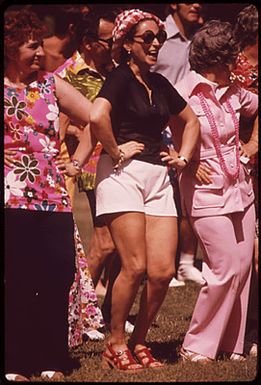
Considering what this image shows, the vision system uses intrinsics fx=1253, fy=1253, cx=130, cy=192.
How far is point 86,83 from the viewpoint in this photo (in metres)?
8.35

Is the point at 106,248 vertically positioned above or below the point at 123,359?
above

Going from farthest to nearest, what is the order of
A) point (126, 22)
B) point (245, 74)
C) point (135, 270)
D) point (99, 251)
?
point (99, 251) < point (245, 74) < point (126, 22) < point (135, 270)

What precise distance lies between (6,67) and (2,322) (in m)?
1.37

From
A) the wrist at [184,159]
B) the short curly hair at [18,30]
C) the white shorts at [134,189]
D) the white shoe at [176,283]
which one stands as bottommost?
the white shoe at [176,283]

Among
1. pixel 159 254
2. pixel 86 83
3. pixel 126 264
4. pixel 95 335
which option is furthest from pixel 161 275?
pixel 86 83

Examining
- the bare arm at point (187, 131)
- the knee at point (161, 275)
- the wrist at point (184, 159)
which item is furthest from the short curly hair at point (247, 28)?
the knee at point (161, 275)

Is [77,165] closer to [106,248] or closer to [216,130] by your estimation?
[216,130]

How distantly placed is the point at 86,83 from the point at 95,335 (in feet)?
5.51

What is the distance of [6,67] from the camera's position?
670cm

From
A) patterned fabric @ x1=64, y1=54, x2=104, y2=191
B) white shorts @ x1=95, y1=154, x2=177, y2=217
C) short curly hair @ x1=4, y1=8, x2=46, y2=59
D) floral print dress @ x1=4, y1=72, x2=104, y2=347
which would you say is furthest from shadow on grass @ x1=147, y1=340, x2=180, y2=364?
short curly hair @ x1=4, y1=8, x2=46, y2=59

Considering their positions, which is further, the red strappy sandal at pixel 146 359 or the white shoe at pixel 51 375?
the red strappy sandal at pixel 146 359

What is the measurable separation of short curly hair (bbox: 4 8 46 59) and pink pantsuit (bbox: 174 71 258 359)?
1.10 meters

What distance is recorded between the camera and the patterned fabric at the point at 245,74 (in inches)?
312

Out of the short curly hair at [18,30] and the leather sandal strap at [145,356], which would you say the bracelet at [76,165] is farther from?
the leather sandal strap at [145,356]
